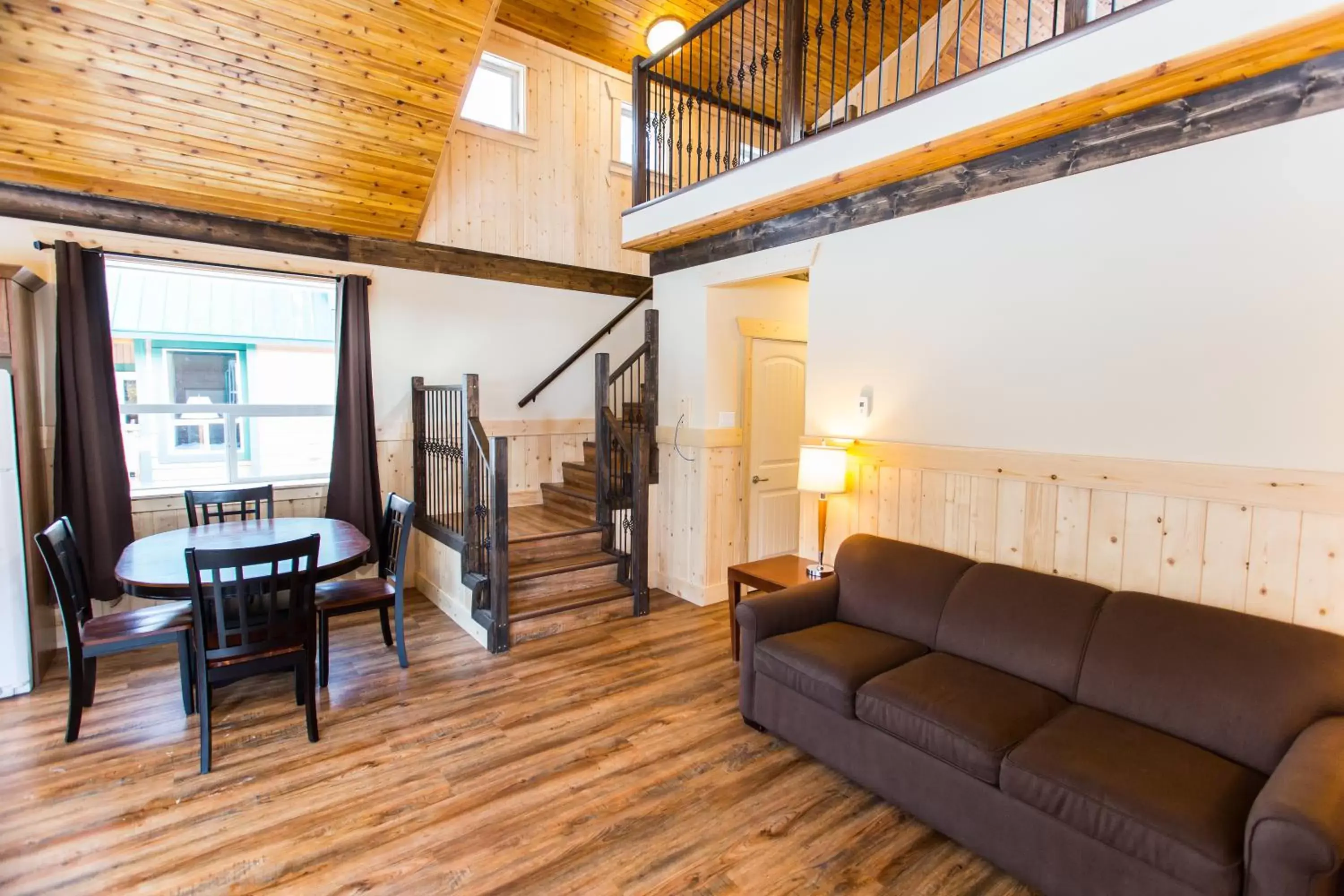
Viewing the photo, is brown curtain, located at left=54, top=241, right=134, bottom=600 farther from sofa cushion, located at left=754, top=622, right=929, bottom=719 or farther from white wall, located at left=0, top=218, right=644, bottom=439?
sofa cushion, located at left=754, top=622, right=929, bottom=719

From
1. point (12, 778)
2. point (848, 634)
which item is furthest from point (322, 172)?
point (848, 634)

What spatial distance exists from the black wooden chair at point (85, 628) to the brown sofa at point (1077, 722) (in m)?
2.71

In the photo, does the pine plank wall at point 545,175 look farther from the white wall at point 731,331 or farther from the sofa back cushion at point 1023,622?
the sofa back cushion at point 1023,622

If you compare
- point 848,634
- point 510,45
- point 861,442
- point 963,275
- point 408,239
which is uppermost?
point 510,45

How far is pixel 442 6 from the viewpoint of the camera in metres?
3.42

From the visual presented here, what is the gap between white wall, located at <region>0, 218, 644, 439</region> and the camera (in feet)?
15.6

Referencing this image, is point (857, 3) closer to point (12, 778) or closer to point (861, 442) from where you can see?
point (861, 442)

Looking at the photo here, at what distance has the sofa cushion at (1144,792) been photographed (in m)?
1.61

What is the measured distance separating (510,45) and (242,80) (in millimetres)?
2470

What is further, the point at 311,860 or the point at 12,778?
the point at 12,778

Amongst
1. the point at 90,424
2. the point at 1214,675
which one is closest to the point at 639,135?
the point at 90,424

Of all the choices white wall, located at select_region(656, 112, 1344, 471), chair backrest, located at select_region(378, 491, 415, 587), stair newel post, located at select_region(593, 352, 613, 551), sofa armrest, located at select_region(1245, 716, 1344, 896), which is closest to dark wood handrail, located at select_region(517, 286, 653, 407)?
stair newel post, located at select_region(593, 352, 613, 551)

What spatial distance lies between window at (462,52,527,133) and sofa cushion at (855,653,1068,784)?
5134 millimetres

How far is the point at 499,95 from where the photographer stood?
5.32 metres
